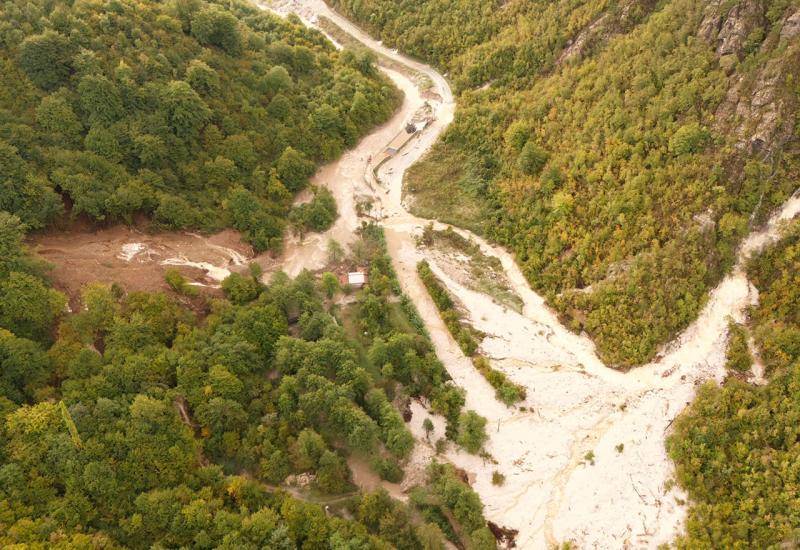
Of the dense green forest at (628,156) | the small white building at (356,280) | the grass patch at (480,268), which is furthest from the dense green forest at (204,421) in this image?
the dense green forest at (628,156)

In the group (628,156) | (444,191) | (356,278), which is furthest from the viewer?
(444,191)

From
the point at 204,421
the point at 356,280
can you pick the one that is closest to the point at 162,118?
the point at 356,280

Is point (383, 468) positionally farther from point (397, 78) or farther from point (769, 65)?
point (397, 78)

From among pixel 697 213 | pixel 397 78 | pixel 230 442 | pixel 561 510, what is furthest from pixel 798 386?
pixel 397 78

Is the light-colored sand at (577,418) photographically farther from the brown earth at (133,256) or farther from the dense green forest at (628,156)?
the brown earth at (133,256)

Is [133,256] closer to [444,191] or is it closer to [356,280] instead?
[356,280]

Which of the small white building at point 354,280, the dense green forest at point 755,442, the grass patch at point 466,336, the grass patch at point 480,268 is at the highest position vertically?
the dense green forest at point 755,442
